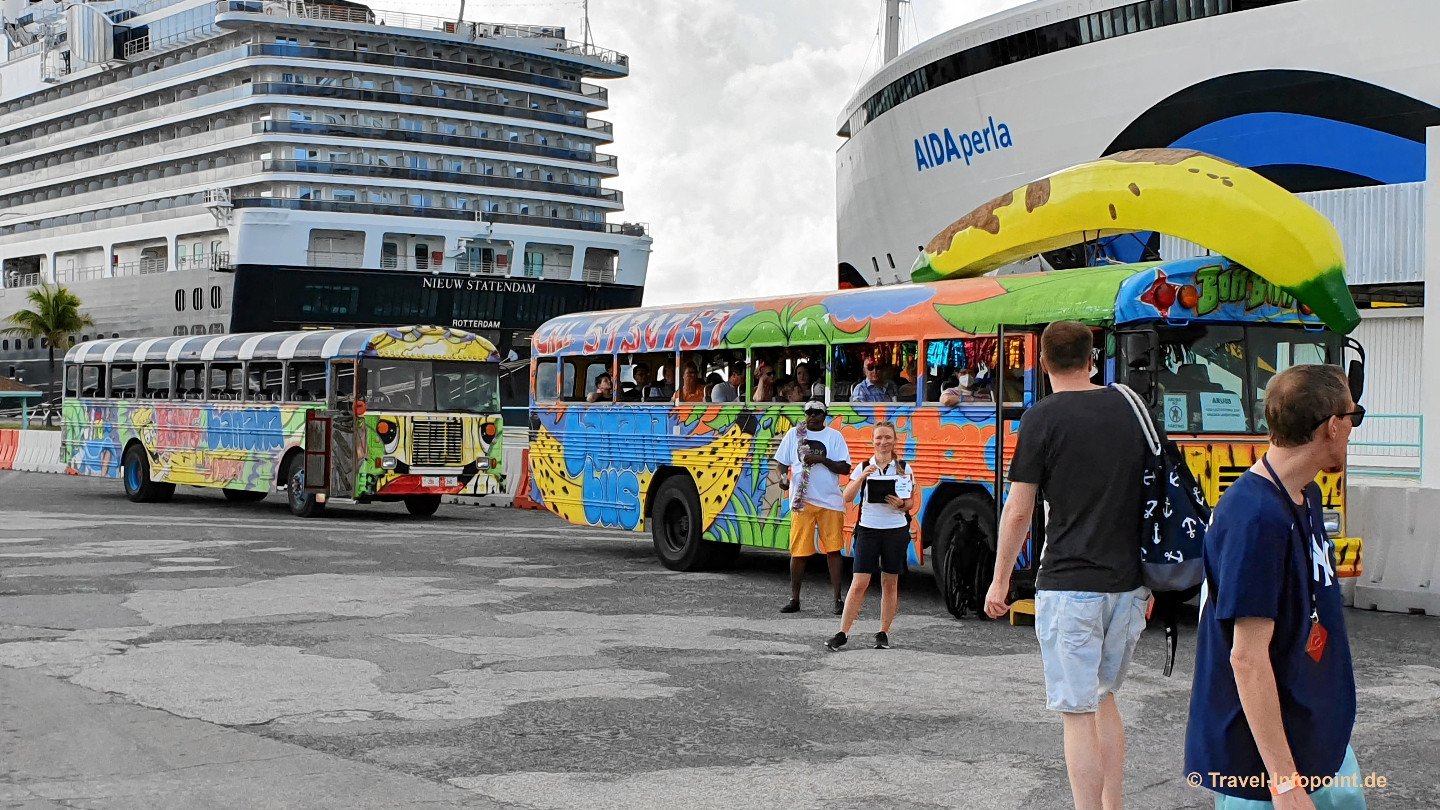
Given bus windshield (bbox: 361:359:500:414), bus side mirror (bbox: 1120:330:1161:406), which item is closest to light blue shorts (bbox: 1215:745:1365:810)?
bus side mirror (bbox: 1120:330:1161:406)

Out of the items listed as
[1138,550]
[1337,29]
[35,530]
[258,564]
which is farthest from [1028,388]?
[1337,29]

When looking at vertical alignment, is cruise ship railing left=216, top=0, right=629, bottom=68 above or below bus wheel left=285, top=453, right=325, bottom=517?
above

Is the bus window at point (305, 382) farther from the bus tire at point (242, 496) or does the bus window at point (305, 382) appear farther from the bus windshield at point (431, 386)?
the bus tire at point (242, 496)

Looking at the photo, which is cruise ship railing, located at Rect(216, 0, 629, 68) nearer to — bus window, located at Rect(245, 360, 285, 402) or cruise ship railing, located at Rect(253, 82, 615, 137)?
cruise ship railing, located at Rect(253, 82, 615, 137)

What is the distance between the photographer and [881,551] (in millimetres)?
10141

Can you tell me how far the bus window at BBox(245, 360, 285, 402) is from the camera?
22.8m

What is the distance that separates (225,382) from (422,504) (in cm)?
391

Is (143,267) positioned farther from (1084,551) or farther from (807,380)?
(1084,551)

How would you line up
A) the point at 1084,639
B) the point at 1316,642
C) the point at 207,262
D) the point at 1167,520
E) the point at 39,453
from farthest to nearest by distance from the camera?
the point at 207,262
the point at 39,453
the point at 1167,520
the point at 1084,639
the point at 1316,642

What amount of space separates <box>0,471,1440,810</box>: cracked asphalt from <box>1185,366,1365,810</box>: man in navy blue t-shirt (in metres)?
2.71

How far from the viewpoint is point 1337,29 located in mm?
34500

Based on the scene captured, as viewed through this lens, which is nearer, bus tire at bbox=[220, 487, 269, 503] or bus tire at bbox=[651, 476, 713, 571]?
bus tire at bbox=[651, 476, 713, 571]

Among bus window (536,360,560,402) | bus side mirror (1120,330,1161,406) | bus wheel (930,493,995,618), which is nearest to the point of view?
bus side mirror (1120,330,1161,406)

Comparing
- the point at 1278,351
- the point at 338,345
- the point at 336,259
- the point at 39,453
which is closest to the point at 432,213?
the point at 336,259
